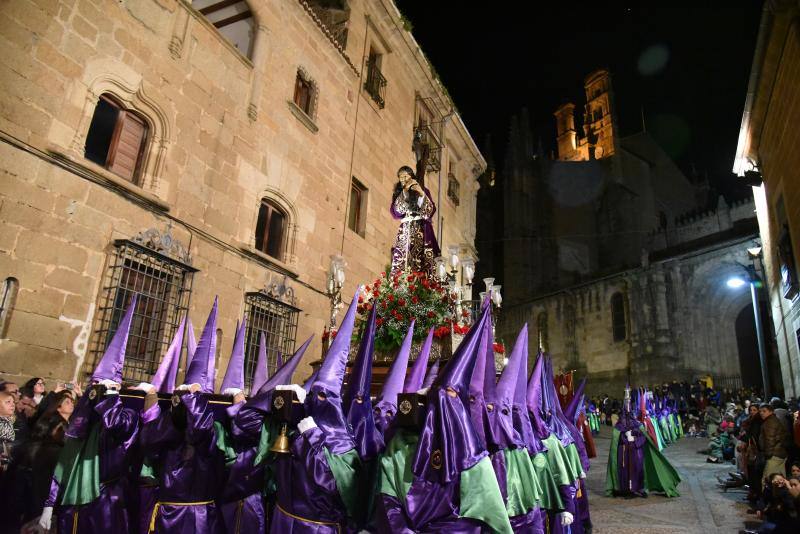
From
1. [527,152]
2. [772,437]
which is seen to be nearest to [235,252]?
[772,437]

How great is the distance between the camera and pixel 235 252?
9414 mm

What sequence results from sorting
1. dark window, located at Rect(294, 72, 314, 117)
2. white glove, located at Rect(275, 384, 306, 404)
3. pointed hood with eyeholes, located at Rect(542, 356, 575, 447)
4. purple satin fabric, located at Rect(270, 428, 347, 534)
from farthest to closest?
1. dark window, located at Rect(294, 72, 314, 117)
2. pointed hood with eyeholes, located at Rect(542, 356, 575, 447)
3. white glove, located at Rect(275, 384, 306, 404)
4. purple satin fabric, located at Rect(270, 428, 347, 534)

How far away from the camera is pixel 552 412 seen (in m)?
6.04

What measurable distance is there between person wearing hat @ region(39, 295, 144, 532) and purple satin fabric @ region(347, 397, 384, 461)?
6.35 feet

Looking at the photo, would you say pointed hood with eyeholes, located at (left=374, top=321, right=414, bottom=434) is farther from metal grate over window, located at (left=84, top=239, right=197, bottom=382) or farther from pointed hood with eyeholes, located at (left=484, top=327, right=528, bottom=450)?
metal grate over window, located at (left=84, top=239, right=197, bottom=382)

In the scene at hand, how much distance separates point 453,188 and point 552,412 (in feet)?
49.1

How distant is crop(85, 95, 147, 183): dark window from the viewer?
25.2 ft

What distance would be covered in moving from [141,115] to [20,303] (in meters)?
3.62

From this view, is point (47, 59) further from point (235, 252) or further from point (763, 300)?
point (763, 300)

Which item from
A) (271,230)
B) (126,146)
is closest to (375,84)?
(271,230)

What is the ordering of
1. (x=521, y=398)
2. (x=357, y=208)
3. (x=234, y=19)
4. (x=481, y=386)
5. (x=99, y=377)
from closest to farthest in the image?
(x=481, y=386) → (x=99, y=377) → (x=521, y=398) → (x=234, y=19) → (x=357, y=208)

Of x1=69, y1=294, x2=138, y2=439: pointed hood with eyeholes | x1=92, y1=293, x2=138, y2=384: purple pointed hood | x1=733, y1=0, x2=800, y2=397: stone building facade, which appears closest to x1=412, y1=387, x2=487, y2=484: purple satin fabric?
x1=69, y1=294, x2=138, y2=439: pointed hood with eyeholes

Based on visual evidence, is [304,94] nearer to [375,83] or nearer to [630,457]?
[375,83]

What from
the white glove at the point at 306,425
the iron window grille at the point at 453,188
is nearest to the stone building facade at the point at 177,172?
the white glove at the point at 306,425
